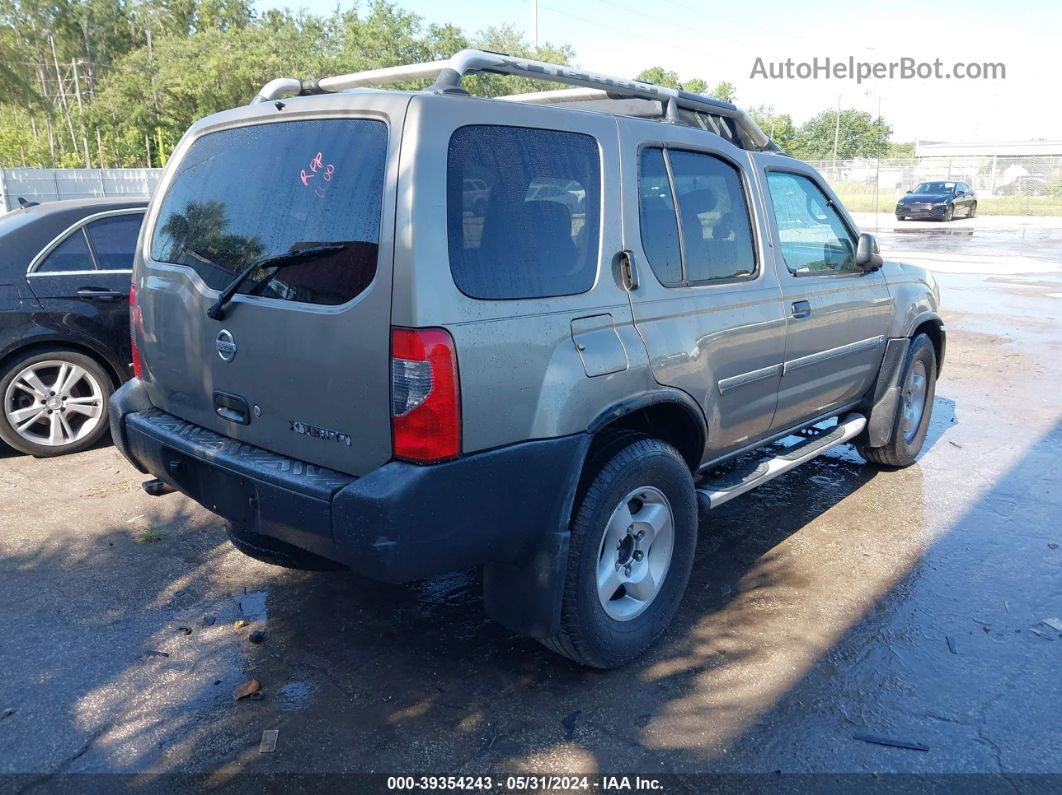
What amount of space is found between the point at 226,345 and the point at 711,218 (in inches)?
83.5

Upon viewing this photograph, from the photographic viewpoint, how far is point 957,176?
1831 inches

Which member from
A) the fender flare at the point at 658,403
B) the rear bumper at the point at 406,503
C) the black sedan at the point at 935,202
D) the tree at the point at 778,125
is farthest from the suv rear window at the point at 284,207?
the tree at the point at 778,125

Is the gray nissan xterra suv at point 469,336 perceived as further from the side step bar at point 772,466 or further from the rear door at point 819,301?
the rear door at point 819,301

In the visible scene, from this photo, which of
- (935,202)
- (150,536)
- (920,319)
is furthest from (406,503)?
(935,202)

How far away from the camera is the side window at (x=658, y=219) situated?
330cm

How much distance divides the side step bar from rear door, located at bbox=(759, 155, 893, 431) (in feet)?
0.49

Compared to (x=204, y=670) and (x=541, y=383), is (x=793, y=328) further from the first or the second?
A: (x=204, y=670)

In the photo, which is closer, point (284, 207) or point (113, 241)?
point (284, 207)

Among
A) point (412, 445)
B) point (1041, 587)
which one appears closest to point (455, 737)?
point (412, 445)

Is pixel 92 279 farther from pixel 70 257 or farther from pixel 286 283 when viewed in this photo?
pixel 286 283

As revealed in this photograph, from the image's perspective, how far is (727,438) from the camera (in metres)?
3.80

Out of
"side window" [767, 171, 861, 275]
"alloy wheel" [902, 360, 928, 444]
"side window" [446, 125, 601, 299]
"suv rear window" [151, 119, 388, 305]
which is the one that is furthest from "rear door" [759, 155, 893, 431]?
"suv rear window" [151, 119, 388, 305]

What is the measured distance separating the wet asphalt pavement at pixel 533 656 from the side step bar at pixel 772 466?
484 mm

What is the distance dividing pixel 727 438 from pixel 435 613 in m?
1.53
